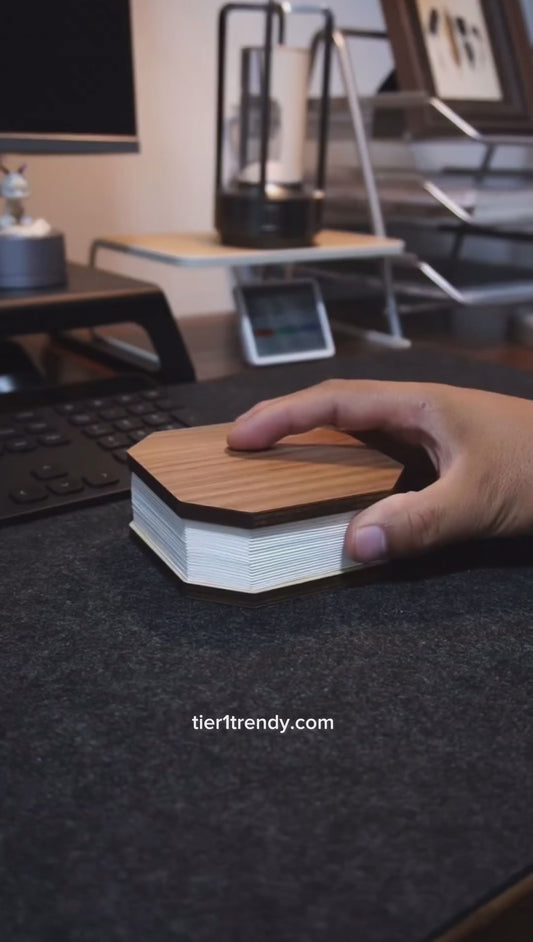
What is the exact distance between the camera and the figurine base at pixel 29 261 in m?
0.79

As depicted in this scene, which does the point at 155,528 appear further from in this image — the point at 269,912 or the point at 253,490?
the point at 269,912

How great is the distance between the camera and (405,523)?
1.40 ft

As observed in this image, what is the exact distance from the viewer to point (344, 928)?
249mm

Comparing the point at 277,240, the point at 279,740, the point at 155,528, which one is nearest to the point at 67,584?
the point at 155,528

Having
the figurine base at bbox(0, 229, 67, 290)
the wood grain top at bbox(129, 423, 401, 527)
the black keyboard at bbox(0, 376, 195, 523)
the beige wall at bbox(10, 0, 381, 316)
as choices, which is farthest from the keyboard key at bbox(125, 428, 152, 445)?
the beige wall at bbox(10, 0, 381, 316)

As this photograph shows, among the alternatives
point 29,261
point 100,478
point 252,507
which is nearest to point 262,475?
point 252,507

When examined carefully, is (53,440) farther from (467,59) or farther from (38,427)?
(467,59)

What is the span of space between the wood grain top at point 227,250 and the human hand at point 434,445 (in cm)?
40

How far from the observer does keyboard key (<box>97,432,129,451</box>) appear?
2.04ft

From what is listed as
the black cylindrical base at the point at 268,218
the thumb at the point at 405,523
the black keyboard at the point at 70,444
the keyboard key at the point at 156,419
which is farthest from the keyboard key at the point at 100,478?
the black cylindrical base at the point at 268,218

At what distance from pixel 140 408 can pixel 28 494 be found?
7.1 inches

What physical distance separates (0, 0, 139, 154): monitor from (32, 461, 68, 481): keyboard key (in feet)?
1.43

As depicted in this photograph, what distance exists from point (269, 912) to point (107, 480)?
A: 1.18ft

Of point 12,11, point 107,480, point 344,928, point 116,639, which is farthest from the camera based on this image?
point 12,11
